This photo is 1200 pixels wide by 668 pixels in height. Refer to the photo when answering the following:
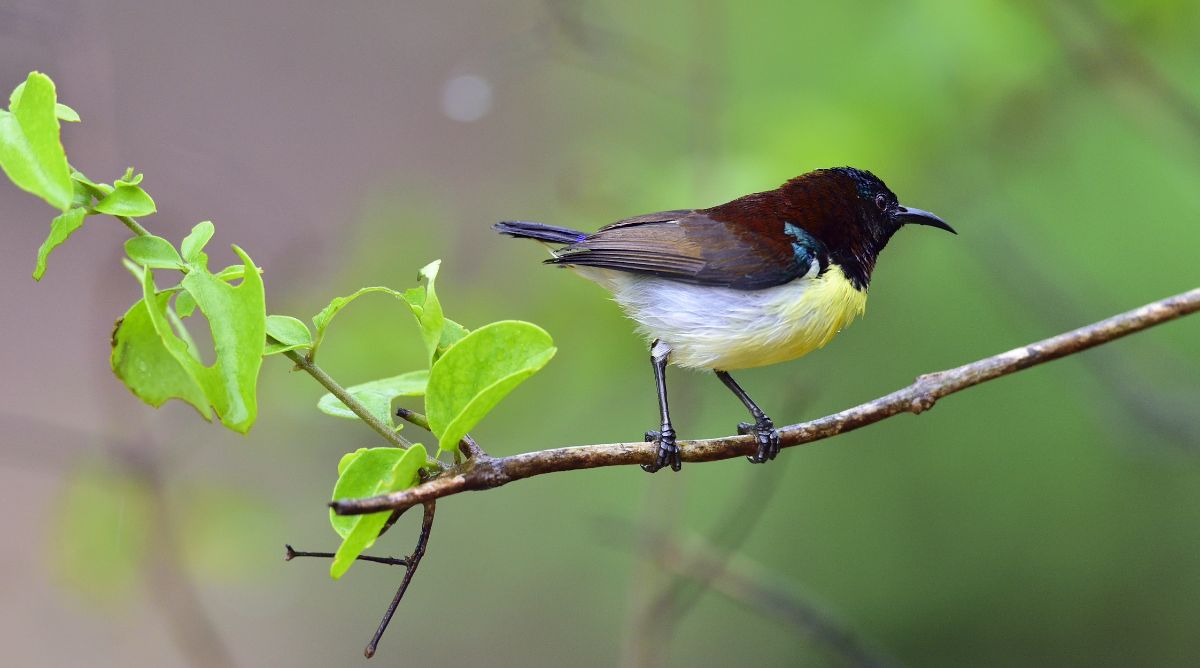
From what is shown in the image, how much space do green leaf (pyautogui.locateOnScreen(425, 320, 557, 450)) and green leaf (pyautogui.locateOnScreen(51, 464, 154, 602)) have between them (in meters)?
2.26

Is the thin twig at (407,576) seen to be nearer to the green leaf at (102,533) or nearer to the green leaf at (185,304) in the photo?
the green leaf at (185,304)

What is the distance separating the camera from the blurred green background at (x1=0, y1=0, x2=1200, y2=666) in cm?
345

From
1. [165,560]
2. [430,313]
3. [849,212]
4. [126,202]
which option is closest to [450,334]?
[430,313]

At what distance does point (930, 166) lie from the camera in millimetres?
3584

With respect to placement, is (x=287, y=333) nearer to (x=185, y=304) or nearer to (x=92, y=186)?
(x=185, y=304)

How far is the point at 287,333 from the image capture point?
1.55 meters

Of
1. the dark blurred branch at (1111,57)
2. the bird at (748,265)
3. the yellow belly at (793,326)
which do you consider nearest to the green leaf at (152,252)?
the bird at (748,265)

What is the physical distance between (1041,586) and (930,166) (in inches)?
73.4

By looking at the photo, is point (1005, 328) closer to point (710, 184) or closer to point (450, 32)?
point (710, 184)

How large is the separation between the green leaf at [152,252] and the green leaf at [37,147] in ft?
0.41

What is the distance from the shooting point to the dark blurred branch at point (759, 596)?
121 inches

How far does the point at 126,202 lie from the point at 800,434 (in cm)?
114

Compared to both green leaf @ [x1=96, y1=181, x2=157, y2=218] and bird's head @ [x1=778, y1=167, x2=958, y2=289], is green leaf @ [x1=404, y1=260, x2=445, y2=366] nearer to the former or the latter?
green leaf @ [x1=96, y1=181, x2=157, y2=218]

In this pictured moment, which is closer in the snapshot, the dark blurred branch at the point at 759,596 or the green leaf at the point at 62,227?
the green leaf at the point at 62,227
